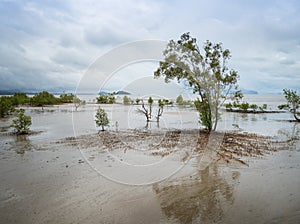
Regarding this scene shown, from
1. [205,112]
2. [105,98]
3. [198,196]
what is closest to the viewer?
[198,196]

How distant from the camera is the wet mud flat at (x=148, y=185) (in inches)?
166

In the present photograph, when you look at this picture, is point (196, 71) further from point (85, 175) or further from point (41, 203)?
point (41, 203)

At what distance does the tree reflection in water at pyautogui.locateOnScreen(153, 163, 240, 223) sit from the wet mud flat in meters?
0.02

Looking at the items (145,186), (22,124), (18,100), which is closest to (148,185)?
(145,186)

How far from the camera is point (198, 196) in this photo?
16.3ft

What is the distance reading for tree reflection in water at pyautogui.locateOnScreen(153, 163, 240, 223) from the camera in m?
4.14

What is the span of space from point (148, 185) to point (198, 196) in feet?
4.61

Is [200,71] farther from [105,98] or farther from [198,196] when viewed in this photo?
[105,98]

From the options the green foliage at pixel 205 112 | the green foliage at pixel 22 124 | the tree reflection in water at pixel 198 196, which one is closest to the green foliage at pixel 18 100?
the green foliage at pixel 22 124

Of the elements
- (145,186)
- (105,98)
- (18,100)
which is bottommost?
(145,186)

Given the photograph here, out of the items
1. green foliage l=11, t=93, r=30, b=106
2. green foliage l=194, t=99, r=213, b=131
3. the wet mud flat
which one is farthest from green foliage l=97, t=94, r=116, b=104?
the wet mud flat

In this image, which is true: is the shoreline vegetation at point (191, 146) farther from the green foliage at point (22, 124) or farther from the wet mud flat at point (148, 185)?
the green foliage at point (22, 124)

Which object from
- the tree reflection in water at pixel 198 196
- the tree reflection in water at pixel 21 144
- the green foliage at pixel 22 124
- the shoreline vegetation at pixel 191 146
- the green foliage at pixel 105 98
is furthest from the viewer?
the green foliage at pixel 105 98

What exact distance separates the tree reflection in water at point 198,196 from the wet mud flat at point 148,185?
20 mm
